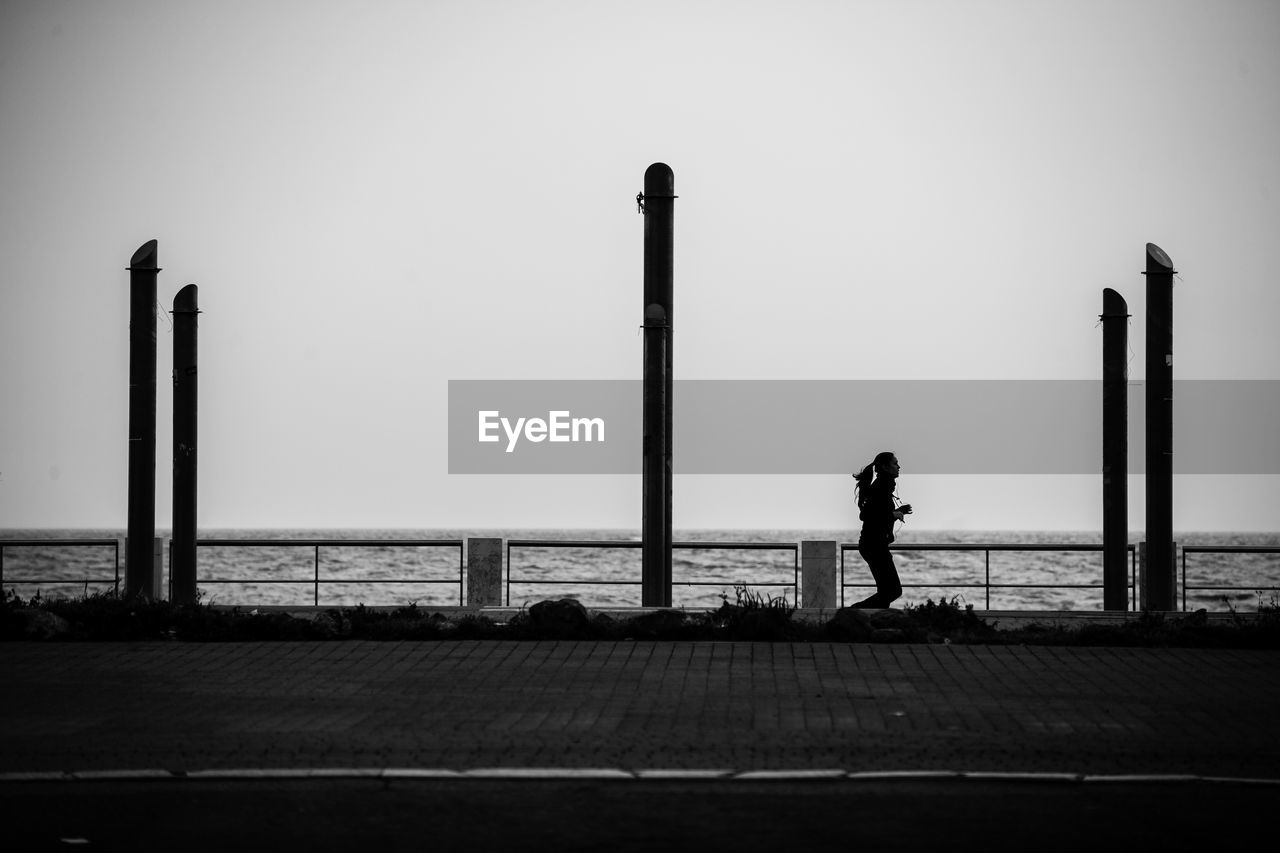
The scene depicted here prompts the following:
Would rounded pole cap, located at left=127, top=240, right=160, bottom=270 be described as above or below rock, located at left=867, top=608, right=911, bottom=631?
above

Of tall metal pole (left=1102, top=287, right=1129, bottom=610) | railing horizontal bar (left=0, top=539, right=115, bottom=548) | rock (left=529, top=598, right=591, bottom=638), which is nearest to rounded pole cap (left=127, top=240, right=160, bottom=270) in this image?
railing horizontal bar (left=0, top=539, right=115, bottom=548)

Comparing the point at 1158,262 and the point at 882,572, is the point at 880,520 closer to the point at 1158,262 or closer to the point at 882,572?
the point at 882,572

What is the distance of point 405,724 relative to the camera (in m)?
8.90

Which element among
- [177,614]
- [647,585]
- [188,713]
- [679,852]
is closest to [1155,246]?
[647,585]

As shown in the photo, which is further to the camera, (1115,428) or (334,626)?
(1115,428)

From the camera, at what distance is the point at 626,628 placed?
13.5 metres

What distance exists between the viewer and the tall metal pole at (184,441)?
1872cm

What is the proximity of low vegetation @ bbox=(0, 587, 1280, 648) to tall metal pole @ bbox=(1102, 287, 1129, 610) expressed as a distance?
3.97 m

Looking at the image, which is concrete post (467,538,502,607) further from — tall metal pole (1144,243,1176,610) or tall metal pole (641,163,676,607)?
tall metal pole (1144,243,1176,610)

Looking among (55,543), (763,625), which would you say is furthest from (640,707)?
(55,543)

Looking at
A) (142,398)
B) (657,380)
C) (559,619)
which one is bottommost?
(559,619)

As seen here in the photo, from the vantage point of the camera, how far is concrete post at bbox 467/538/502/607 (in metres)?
19.2

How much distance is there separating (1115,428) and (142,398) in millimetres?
10585

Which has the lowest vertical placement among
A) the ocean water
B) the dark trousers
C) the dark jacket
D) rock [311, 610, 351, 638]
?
the ocean water
